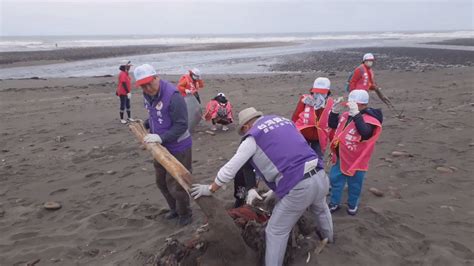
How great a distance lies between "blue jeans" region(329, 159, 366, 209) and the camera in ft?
15.7

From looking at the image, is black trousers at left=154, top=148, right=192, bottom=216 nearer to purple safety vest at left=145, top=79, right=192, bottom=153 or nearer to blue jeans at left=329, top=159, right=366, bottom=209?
purple safety vest at left=145, top=79, right=192, bottom=153

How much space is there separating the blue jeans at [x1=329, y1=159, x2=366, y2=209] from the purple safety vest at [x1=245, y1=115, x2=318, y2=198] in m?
1.64

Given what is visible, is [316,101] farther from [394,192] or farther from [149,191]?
[149,191]

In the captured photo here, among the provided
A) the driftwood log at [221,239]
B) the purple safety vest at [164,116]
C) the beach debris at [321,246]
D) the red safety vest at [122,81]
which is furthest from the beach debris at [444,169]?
the red safety vest at [122,81]

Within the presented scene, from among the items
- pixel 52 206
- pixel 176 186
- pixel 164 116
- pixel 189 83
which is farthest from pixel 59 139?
pixel 164 116

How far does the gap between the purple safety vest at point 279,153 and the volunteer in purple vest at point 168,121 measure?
4.67ft

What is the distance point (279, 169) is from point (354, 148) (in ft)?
5.67

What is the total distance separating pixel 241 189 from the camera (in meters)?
4.79

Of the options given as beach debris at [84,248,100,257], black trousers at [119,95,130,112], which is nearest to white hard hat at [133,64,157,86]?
beach debris at [84,248,100,257]

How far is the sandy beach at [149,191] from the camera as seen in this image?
4.27 meters

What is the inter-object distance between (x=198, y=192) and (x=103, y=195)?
309 centimetres

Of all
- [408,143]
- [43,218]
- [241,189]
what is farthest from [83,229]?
[408,143]

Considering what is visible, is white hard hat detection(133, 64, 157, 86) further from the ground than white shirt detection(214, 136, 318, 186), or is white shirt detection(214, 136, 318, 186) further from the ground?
white hard hat detection(133, 64, 157, 86)

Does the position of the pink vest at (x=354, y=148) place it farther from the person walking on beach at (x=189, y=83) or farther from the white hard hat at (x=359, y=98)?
the person walking on beach at (x=189, y=83)
